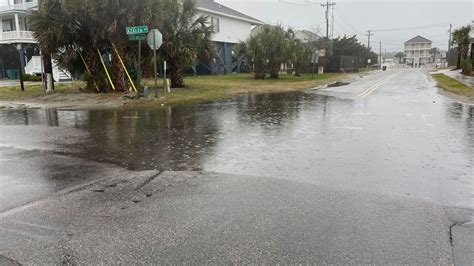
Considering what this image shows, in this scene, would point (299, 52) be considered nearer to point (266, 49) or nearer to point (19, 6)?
point (266, 49)

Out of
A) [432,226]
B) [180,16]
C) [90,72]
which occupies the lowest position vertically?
[432,226]

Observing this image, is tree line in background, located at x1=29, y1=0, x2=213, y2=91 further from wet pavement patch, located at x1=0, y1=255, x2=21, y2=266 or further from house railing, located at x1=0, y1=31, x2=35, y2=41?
house railing, located at x1=0, y1=31, x2=35, y2=41

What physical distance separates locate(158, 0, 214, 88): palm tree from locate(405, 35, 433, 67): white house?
138m

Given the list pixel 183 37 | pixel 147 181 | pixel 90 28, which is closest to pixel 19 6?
pixel 183 37

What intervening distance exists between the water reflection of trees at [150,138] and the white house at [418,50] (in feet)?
487

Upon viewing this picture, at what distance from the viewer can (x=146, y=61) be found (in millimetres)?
22062

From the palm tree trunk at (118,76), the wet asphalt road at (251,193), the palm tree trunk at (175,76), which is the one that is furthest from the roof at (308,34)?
the wet asphalt road at (251,193)

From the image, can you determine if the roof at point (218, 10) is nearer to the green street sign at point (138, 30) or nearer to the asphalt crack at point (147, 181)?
the green street sign at point (138, 30)

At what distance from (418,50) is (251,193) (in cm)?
16221

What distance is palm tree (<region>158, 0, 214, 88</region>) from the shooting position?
22328mm

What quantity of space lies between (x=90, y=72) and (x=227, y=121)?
451 inches

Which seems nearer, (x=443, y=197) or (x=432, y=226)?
(x=432, y=226)

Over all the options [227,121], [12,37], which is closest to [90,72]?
[227,121]

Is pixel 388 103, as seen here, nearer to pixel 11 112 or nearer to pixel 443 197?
pixel 443 197
